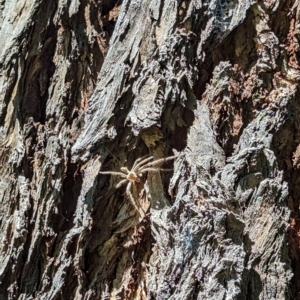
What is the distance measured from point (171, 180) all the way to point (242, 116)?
221 mm

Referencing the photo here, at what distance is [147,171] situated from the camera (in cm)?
121

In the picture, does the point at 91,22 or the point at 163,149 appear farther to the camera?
the point at 91,22

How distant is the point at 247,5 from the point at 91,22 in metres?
0.36

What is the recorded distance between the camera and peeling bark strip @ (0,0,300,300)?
1.15 m

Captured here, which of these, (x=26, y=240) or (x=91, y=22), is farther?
(x=91, y=22)

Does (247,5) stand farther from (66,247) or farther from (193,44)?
(66,247)

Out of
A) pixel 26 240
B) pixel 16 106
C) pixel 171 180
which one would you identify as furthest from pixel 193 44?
pixel 26 240

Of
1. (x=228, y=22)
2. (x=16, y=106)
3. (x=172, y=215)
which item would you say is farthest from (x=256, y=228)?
(x=16, y=106)

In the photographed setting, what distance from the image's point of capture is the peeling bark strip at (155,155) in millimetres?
1147

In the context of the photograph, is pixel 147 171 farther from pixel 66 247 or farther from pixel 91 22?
pixel 91 22

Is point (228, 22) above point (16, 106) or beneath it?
above

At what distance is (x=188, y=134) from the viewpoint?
123 cm

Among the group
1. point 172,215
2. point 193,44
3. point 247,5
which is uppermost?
point 247,5

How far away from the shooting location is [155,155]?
122cm
